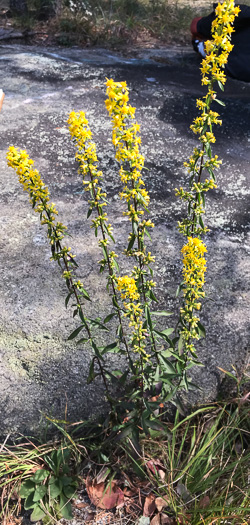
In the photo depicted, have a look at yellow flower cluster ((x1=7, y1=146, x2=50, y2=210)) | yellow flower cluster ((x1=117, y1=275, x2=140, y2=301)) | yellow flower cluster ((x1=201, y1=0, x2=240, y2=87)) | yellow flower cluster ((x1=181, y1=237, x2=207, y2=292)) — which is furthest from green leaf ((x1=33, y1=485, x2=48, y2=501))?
yellow flower cluster ((x1=201, y1=0, x2=240, y2=87))

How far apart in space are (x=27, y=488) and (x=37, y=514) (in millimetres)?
103

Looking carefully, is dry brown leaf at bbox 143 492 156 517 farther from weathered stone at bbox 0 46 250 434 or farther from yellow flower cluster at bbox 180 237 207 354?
yellow flower cluster at bbox 180 237 207 354

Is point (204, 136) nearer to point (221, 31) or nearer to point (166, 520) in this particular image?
point (221, 31)

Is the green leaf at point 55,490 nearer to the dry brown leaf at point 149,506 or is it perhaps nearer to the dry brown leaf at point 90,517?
the dry brown leaf at point 90,517

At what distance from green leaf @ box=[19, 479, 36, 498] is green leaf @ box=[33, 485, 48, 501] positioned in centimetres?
3

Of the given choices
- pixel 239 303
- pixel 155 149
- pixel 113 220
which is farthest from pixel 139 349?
pixel 155 149

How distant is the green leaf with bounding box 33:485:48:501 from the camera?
62.9 inches

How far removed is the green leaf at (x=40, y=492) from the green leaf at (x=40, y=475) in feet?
0.08

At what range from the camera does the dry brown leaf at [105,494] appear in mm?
1652

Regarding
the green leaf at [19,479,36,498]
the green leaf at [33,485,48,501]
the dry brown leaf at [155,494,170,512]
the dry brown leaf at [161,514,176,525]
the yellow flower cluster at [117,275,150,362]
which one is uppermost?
the yellow flower cluster at [117,275,150,362]

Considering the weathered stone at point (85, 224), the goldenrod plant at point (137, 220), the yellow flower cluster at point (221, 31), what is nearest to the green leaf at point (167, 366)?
the goldenrod plant at point (137, 220)

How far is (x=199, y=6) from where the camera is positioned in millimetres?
8703

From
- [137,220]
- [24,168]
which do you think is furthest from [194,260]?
[24,168]

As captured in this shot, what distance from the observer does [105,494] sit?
5.49 ft
